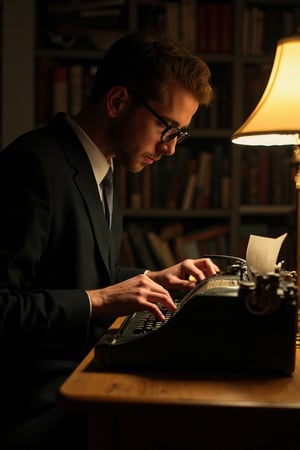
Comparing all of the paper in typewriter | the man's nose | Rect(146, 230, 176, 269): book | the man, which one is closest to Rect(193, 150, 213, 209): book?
Rect(146, 230, 176, 269): book

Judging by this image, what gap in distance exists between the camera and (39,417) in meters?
1.11

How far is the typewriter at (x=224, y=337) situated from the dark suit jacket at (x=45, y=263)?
0.19 m

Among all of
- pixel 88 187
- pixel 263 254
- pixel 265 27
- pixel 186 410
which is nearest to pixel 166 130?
pixel 88 187

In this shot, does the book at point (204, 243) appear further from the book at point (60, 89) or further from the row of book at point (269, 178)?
the book at point (60, 89)

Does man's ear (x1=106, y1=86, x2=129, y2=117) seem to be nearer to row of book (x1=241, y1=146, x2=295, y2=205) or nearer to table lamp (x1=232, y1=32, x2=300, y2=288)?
table lamp (x1=232, y1=32, x2=300, y2=288)

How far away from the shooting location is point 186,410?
0.78 m

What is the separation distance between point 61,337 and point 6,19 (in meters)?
1.86

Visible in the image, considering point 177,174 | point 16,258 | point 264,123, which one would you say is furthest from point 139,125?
point 177,174

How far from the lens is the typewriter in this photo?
34.7 inches

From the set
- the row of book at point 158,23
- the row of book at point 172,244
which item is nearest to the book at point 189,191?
the row of book at point 172,244

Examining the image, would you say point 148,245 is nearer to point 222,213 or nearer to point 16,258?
point 222,213

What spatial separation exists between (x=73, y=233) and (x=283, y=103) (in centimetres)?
52

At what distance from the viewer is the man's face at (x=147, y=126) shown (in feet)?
4.54

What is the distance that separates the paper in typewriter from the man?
0.56 ft
